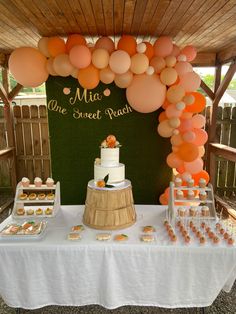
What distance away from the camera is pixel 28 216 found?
2.76 m

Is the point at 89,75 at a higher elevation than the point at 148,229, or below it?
higher

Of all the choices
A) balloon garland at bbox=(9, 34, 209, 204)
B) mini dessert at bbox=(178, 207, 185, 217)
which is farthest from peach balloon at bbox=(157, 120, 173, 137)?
mini dessert at bbox=(178, 207, 185, 217)

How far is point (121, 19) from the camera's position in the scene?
3.00m

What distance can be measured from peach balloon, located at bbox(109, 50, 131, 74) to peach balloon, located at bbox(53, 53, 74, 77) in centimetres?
58

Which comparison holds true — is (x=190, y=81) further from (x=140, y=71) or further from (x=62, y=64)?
(x=62, y=64)

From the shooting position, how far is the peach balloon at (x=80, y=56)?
3.27 m

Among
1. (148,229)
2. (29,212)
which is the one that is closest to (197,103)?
(148,229)

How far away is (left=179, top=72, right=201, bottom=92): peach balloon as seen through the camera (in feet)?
11.7

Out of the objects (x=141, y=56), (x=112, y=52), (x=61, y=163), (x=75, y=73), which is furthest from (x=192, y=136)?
(x=61, y=163)

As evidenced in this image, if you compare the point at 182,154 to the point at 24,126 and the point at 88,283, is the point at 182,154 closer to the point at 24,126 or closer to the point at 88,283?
the point at 88,283

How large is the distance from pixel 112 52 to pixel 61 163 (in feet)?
6.94

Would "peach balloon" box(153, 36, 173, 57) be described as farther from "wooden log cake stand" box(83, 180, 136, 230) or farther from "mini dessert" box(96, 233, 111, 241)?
"mini dessert" box(96, 233, 111, 241)

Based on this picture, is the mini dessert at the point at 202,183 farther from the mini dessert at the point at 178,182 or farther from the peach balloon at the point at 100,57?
the peach balloon at the point at 100,57

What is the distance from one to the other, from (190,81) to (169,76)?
324 millimetres
